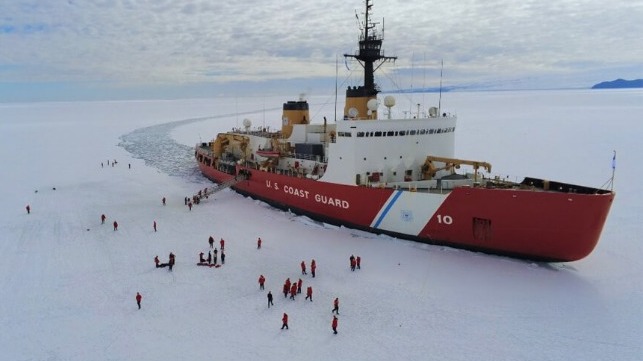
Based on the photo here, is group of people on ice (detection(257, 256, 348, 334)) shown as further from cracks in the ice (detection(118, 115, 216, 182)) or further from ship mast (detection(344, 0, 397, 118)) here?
cracks in the ice (detection(118, 115, 216, 182))

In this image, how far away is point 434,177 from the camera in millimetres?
19250

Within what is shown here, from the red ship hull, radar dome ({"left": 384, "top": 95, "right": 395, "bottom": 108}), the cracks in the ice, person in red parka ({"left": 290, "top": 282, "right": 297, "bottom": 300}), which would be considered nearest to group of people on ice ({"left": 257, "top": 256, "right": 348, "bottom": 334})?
person in red parka ({"left": 290, "top": 282, "right": 297, "bottom": 300})

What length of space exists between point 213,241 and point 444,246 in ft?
27.4

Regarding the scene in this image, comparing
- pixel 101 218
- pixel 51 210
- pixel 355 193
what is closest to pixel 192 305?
pixel 355 193

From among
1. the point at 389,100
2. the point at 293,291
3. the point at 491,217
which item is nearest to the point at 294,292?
the point at 293,291

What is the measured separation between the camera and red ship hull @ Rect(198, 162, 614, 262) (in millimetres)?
13820

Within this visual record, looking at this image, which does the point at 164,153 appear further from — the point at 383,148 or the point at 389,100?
the point at 383,148

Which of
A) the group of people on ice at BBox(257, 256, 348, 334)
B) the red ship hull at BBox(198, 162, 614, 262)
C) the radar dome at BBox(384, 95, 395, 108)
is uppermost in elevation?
the radar dome at BBox(384, 95, 395, 108)

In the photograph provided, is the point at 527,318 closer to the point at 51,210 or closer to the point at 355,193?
the point at 355,193

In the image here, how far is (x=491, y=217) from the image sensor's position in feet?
49.4

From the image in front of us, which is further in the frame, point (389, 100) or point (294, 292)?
point (389, 100)

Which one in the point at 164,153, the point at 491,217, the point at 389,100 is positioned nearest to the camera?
the point at 491,217

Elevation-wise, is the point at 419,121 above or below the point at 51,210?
above

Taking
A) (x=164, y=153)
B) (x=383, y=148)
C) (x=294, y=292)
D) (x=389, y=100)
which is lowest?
(x=294, y=292)
